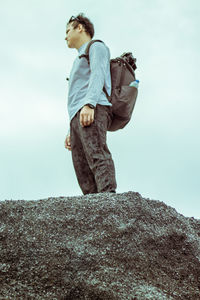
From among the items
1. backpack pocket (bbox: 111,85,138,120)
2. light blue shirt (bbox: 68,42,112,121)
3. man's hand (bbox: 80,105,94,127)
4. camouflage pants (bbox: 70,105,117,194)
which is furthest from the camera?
backpack pocket (bbox: 111,85,138,120)

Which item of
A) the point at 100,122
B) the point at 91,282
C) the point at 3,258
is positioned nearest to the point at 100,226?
Result: the point at 91,282

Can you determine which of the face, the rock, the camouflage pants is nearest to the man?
the camouflage pants

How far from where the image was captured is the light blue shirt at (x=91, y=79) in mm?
4555

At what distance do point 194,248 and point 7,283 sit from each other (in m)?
1.51

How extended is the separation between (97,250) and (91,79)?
1.96m

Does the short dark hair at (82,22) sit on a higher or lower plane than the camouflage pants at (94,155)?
higher

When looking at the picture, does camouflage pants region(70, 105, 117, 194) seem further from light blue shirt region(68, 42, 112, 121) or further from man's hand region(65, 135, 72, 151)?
man's hand region(65, 135, 72, 151)

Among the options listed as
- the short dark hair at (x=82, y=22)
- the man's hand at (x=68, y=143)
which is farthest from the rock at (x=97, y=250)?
the short dark hair at (x=82, y=22)

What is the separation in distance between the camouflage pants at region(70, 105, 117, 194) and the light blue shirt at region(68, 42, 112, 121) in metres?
0.14

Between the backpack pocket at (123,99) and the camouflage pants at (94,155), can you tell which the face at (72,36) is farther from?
the camouflage pants at (94,155)

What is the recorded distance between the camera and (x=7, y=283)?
300 cm

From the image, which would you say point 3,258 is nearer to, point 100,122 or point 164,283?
point 164,283

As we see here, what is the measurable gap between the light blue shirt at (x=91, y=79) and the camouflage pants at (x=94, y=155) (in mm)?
137

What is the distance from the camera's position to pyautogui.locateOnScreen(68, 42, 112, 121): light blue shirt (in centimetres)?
455
